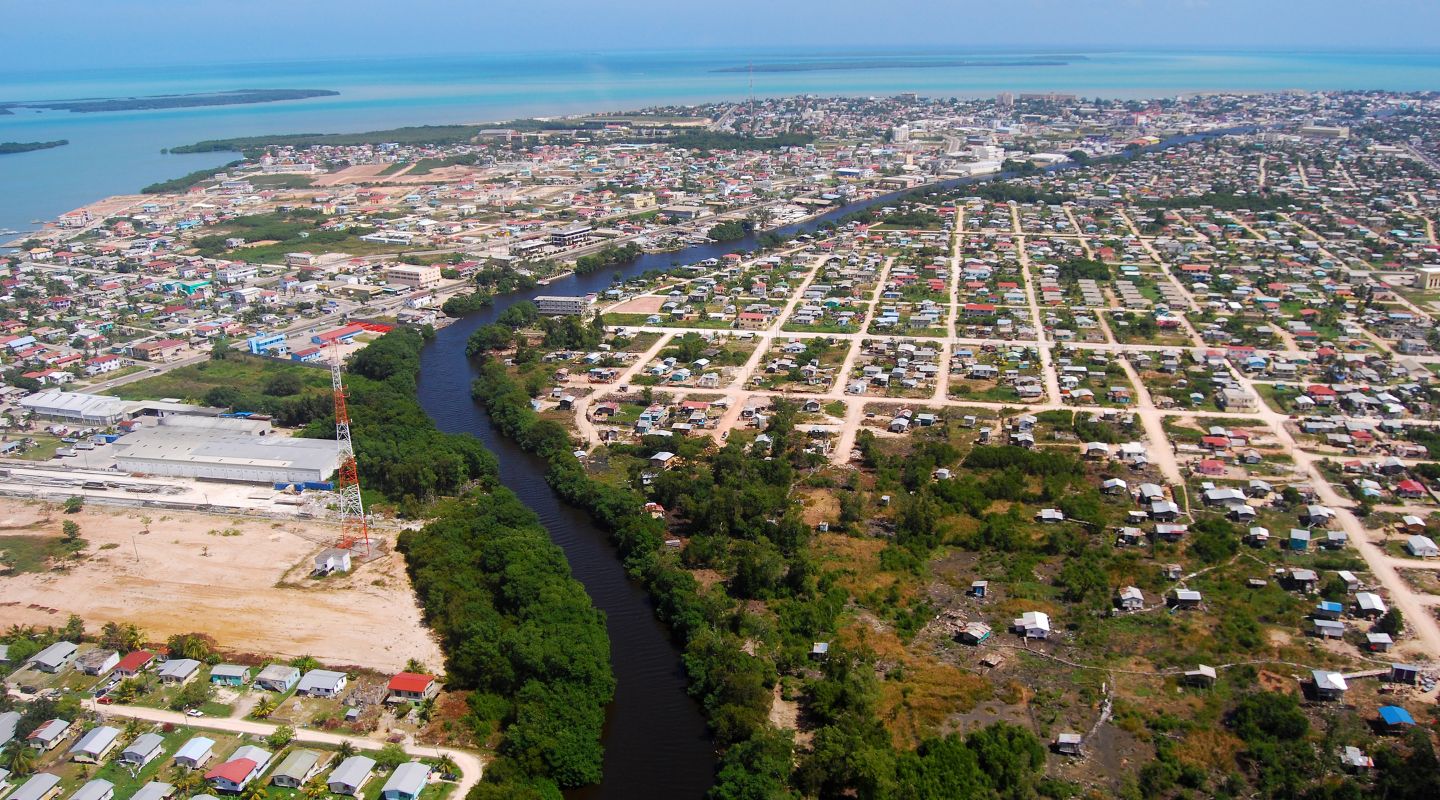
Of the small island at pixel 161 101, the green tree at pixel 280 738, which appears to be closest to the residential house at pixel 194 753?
the green tree at pixel 280 738

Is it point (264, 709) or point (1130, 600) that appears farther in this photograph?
point (1130, 600)

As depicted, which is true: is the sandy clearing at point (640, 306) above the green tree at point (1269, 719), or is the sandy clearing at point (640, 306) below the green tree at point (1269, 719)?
above

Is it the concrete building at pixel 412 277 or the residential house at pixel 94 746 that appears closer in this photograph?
the residential house at pixel 94 746

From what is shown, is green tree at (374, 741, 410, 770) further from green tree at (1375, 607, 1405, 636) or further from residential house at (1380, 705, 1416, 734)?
green tree at (1375, 607, 1405, 636)

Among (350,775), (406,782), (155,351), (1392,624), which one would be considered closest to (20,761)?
(350,775)

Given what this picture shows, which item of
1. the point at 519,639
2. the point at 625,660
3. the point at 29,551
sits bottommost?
the point at 625,660

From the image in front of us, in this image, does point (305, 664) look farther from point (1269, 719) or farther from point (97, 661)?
point (1269, 719)

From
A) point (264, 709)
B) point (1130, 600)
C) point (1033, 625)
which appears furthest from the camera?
point (1130, 600)

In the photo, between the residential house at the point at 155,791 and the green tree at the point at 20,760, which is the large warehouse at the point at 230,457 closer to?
the green tree at the point at 20,760

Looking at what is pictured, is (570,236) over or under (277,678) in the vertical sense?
over
